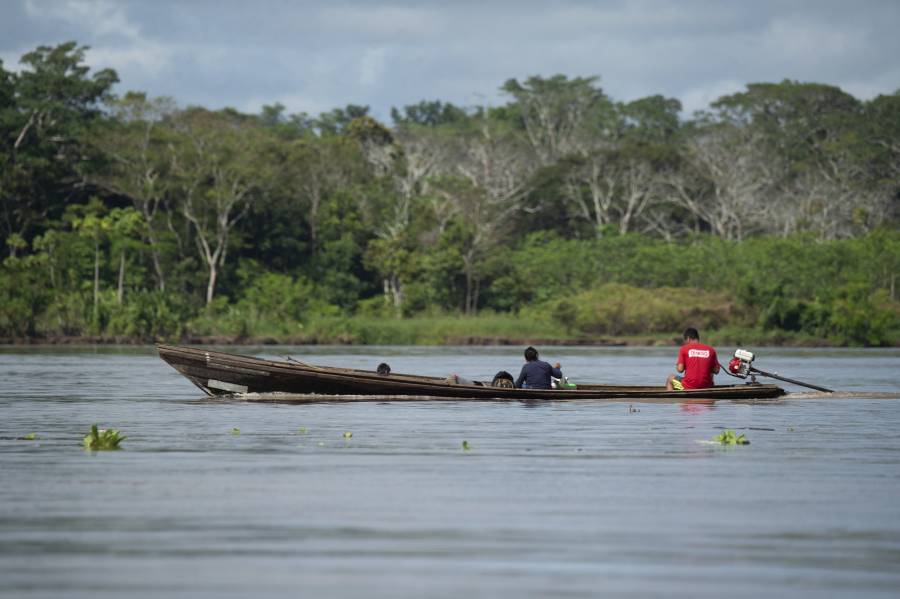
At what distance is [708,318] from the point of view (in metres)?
64.0

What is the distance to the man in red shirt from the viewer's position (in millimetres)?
23188

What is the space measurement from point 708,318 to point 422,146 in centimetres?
1927

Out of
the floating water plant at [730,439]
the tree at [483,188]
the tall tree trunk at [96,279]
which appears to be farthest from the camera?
the tree at [483,188]

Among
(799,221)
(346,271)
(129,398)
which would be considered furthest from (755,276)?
(129,398)

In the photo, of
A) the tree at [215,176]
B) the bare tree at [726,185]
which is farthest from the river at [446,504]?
the bare tree at [726,185]

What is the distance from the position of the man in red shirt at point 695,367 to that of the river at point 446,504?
1.67 feet

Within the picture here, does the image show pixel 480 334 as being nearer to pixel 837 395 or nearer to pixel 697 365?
pixel 837 395

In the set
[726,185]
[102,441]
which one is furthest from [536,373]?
[726,185]

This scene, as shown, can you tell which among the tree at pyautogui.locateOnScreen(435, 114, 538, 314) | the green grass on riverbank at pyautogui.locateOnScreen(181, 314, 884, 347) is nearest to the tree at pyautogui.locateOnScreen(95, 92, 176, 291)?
the green grass on riverbank at pyautogui.locateOnScreen(181, 314, 884, 347)

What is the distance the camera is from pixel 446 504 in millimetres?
11875

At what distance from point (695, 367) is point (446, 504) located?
1194 centimetres

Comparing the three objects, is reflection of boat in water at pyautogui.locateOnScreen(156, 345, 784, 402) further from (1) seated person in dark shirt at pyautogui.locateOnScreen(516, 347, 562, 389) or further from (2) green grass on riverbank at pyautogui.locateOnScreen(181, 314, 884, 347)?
(2) green grass on riverbank at pyautogui.locateOnScreen(181, 314, 884, 347)

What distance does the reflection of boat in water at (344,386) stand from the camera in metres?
23.1

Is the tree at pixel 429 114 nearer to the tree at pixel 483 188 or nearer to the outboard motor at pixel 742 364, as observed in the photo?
the tree at pixel 483 188
